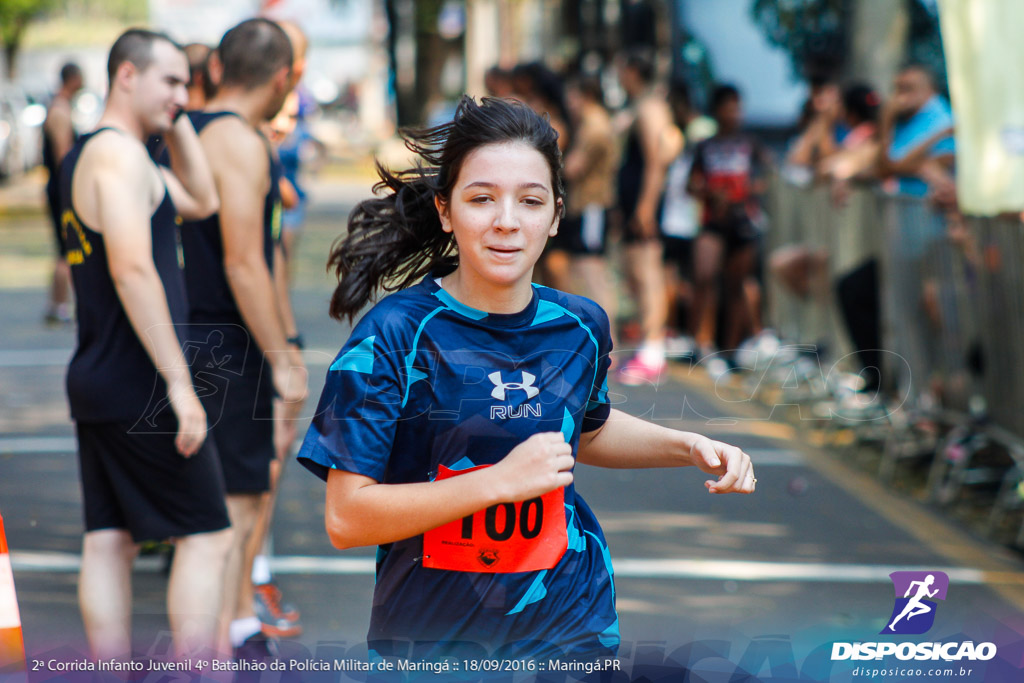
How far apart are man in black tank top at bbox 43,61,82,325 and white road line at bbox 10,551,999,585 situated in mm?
5093

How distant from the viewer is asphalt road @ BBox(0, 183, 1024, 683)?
3256mm

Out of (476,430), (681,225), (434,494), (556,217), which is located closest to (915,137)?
(681,225)

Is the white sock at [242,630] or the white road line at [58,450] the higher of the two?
the white sock at [242,630]

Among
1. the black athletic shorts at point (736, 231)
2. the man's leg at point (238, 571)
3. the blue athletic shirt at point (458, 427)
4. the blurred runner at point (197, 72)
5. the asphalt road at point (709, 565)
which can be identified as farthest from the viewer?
the black athletic shorts at point (736, 231)

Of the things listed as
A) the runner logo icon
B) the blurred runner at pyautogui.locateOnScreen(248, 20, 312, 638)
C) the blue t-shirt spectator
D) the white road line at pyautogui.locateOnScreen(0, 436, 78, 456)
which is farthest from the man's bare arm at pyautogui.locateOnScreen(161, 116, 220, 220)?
the blue t-shirt spectator

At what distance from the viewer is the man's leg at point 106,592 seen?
376 cm

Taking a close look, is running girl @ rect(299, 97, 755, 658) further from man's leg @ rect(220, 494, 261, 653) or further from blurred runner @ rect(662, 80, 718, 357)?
blurred runner @ rect(662, 80, 718, 357)

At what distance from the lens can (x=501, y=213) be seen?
93.0 inches

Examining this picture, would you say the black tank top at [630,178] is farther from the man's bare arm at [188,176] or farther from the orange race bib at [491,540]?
the orange race bib at [491,540]

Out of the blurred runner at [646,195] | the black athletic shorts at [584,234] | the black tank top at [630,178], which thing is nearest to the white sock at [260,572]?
the blurred runner at [646,195]

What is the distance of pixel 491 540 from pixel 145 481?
68.9 inches

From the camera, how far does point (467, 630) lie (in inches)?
93.8

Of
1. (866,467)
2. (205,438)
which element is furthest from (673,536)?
(205,438)

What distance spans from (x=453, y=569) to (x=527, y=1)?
33.9m
